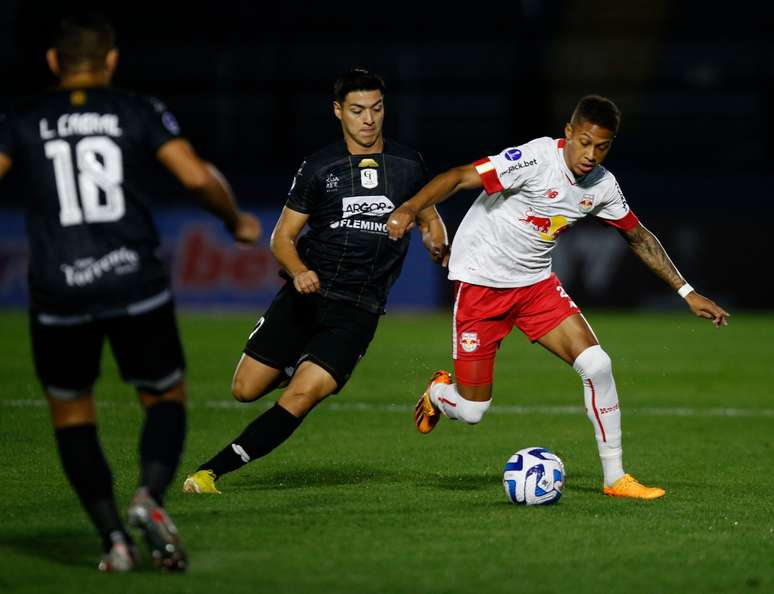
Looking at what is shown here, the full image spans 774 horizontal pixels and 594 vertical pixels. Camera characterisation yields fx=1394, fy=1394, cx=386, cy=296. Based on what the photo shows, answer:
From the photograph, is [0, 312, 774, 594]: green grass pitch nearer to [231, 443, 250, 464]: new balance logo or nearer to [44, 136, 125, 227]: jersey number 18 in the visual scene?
[231, 443, 250, 464]: new balance logo

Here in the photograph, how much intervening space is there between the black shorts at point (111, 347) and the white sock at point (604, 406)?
286 centimetres

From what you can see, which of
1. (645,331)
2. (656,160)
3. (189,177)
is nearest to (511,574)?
(189,177)

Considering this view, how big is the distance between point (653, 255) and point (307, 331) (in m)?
1.96

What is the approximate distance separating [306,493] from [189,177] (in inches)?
102

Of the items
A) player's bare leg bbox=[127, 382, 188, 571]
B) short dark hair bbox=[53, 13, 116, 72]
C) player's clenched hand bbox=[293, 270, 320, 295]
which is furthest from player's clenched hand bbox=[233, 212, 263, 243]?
player's clenched hand bbox=[293, 270, 320, 295]

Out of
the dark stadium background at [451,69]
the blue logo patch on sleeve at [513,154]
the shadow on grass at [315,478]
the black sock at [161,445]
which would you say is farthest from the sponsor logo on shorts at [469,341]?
the dark stadium background at [451,69]

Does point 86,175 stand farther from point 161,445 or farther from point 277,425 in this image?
point 277,425

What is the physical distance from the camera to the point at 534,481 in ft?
22.7

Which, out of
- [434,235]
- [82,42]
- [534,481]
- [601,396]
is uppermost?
[82,42]

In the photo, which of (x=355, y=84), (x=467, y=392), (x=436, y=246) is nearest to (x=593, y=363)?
(x=467, y=392)

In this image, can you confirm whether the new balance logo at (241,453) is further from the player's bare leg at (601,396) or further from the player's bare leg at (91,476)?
the player's bare leg at (91,476)

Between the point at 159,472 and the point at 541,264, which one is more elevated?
the point at 541,264

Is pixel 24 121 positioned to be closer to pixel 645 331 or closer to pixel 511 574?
pixel 511 574

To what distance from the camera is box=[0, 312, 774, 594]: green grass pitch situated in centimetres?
524
